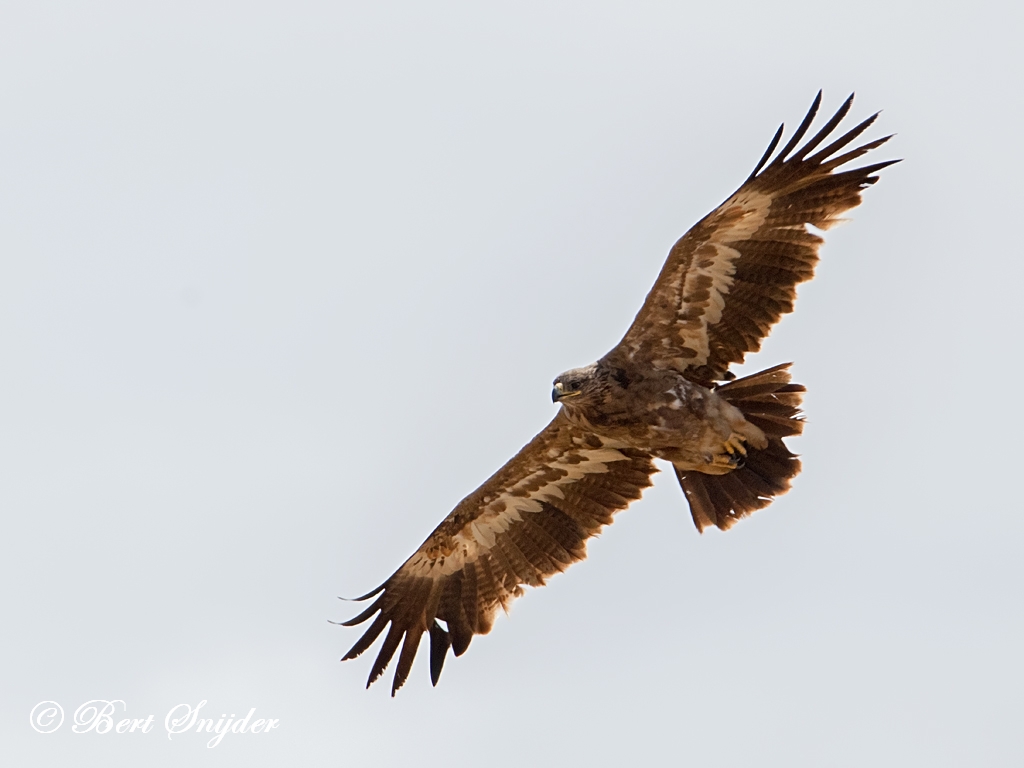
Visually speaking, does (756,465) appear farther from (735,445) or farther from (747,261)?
(747,261)

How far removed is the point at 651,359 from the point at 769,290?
115 cm

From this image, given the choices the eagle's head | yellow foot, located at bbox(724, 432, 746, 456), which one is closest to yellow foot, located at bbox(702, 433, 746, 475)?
yellow foot, located at bbox(724, 432, 746, 456)

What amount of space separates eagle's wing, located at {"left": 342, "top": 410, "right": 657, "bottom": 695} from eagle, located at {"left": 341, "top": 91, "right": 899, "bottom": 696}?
0.04ft

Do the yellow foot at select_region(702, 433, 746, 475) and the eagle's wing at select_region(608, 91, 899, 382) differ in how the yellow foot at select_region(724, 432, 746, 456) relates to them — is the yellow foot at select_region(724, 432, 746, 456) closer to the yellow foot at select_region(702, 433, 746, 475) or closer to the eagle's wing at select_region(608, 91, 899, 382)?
the yellow foot at select_region(702, 433, 746, 475)

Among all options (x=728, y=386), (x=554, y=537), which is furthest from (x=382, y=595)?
(x=728, y=386)

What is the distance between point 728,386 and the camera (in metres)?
12.5

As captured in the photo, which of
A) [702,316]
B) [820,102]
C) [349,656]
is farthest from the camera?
[349,656]

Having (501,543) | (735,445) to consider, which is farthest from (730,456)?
(501,543)

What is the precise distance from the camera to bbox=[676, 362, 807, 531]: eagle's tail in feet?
40.8

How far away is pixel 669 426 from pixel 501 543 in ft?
7.10

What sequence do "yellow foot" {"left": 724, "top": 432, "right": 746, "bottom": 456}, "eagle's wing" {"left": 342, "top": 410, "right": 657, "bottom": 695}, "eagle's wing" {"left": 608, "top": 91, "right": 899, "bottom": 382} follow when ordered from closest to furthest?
1. "eagle's wing" {"left": 608, "top": 91, "right": 899, "bottom": 382}
2. "yellow foot" {"left": 724, "top": 432, "right": 746, "bottom": 456}
3. "eagle's wing" {"left": 342, "top": 410, "right": 657, "bottom": 695}

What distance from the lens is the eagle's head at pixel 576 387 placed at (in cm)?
1248

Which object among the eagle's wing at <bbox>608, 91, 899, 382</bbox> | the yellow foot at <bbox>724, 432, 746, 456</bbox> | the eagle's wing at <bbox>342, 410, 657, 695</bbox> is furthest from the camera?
the eagle's wing at <bbox>342, 410, 657, 695</bbox>

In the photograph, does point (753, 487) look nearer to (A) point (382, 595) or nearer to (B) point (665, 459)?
(B) point (665, 459)
